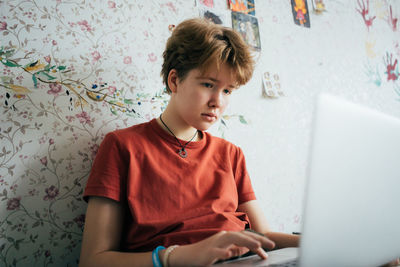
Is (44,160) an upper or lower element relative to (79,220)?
upper

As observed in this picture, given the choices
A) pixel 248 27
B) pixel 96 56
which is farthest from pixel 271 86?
pixel 96 56

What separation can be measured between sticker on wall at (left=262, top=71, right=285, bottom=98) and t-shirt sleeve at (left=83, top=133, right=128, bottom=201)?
32.5 inches

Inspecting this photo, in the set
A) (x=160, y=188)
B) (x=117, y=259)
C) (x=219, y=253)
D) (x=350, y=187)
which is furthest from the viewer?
(x=160, y=188)

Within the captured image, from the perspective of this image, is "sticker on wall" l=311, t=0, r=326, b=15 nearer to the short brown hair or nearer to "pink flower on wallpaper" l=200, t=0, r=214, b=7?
"pink flower on wallpaper" l=200, t=0, r=214, b=7

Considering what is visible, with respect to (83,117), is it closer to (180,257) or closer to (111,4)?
(111,4)

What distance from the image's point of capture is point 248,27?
1.37 m

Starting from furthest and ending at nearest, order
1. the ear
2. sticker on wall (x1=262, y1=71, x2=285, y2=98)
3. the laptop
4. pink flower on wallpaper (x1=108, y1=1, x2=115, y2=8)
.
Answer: sticker on wall (x1=262, y1=71, x2=285, y2=98)
pink flower on wallpaper (x1=108, y1=1, x2=115, y2=8)
the ear
the laptop

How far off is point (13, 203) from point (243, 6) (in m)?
1.21

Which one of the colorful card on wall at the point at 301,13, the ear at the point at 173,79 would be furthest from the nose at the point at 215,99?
the colorful card on wall at the point at 301,13

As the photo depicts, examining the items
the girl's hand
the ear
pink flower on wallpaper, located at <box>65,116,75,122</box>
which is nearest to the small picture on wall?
the ear

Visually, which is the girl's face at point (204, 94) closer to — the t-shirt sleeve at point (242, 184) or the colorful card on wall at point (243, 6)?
the t-shirt sleeve at point (242, 184)

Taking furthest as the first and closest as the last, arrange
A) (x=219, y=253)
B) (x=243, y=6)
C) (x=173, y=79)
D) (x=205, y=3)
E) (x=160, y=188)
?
(x=243, y=6) → (x=205, y=3) → (x=173, y=79) → (x=160, y=188) → (x=219, y=253)

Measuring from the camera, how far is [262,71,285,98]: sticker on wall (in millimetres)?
1398

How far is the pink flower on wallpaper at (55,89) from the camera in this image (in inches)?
35.5
